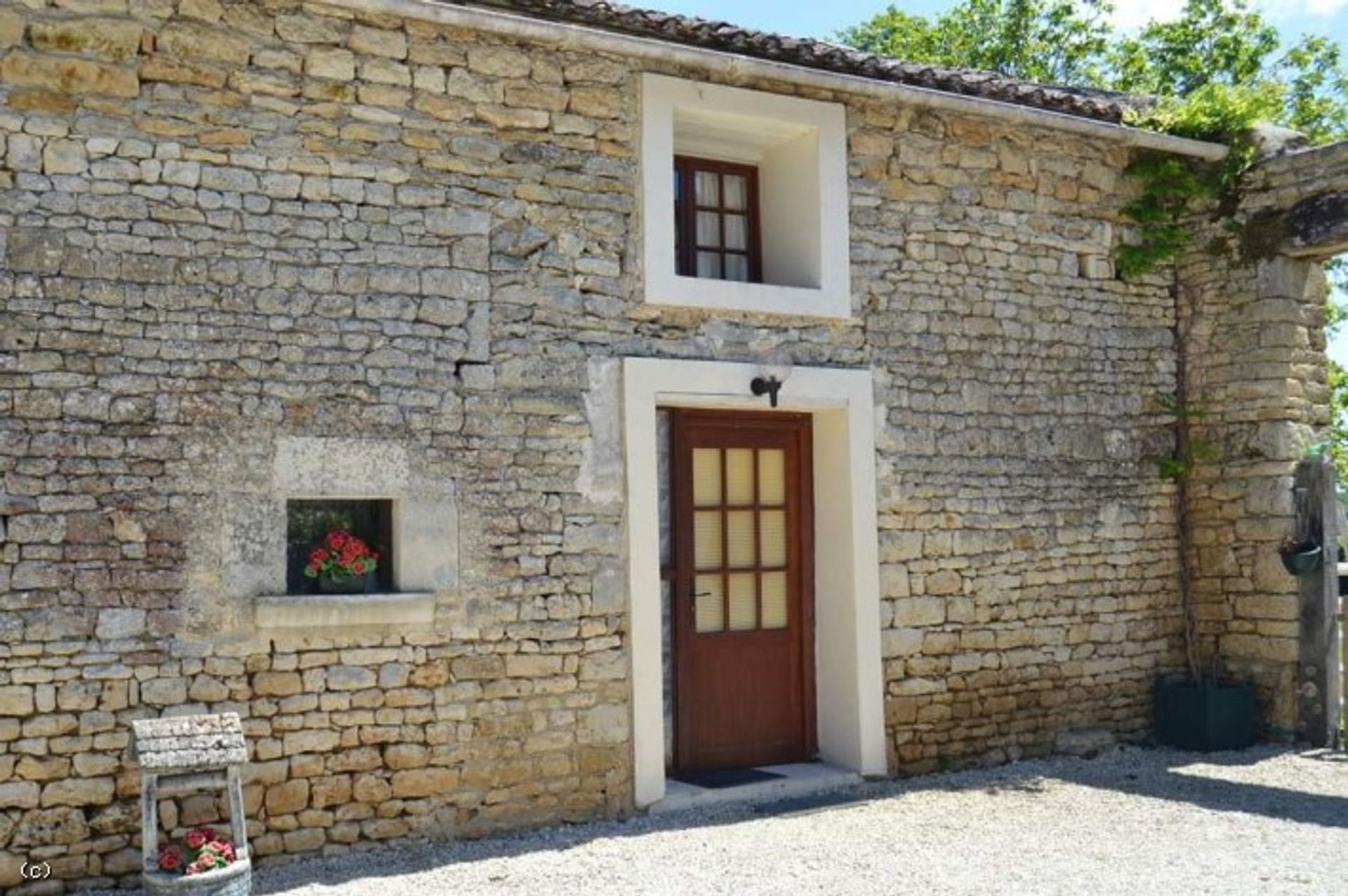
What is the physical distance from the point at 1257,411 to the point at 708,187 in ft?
12.9

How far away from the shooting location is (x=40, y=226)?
564 cm

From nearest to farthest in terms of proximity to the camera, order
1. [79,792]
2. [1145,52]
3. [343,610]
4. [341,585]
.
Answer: [79,792] < [343,610] < [341,585] < [1145,52]

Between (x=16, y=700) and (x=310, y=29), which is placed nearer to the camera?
(x=16, y=700)

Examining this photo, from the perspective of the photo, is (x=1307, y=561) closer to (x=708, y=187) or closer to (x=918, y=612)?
(x=918, y=612)

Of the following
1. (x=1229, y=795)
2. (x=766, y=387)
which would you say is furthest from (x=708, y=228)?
(x=1229, y=795)

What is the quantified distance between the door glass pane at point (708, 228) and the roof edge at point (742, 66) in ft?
2.89

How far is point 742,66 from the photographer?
7.10 m

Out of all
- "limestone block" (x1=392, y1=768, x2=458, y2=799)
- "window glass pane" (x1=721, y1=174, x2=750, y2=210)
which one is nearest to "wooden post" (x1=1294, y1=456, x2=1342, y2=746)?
"window glass pane" (x1=721, y1=174, x2=750, y2=210)

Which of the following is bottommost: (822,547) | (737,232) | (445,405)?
(822,547)

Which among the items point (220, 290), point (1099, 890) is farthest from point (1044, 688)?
point (220, 290)

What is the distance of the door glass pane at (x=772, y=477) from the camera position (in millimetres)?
7758

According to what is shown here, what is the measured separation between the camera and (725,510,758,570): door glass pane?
24.9 ft

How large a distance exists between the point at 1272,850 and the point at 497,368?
4.30 meters

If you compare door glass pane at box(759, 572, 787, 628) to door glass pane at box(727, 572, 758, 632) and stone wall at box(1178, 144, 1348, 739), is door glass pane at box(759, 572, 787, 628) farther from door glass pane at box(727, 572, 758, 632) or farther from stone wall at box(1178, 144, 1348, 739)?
stone wall at box(1178, 144, 1348, 739)
